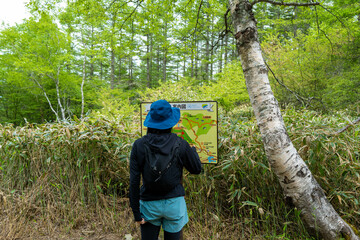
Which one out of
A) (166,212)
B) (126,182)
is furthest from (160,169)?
(126,182)

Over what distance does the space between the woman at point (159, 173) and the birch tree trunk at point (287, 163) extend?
31.8 inches

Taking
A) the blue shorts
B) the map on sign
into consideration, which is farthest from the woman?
the map on sign

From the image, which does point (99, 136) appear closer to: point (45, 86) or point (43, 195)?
point (43, 195)

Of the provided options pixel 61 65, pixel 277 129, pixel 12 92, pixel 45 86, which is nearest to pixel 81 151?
pixel 277 129

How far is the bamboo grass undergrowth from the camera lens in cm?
208

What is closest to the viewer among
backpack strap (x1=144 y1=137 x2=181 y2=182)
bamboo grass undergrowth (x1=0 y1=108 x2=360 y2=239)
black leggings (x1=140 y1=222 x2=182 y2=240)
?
backpack strap (x1=144 y1=137 x2=181 y2=182)

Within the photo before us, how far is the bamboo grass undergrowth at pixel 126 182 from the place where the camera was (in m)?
Answer: 2.08

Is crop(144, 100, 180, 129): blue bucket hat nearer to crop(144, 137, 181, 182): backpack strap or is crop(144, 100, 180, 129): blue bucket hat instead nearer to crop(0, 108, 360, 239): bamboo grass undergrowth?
crop(144, 137, 181, 182): backpack strap

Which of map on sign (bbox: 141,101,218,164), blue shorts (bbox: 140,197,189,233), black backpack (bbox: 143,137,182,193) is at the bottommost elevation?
blue shorts (bbox: 140,197,189,233)

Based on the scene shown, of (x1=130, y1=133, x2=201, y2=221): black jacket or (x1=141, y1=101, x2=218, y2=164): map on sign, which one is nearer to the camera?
(x1=130, y1=133, x2=201, y2=221): black jacket

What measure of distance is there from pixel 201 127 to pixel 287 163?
0.82 m

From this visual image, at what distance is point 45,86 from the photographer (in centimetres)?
1307

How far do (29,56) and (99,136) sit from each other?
12.3m

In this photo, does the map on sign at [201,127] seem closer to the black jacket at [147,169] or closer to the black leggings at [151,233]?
the black jacket at [147,169]
